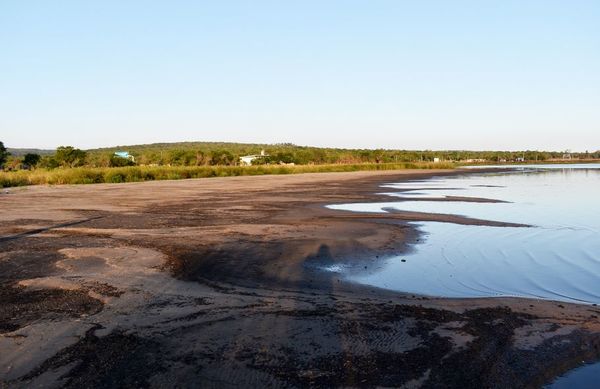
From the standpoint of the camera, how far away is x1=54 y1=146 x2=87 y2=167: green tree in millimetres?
60578

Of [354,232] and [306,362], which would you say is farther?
[354,232]

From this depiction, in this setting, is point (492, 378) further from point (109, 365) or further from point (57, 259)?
point (57, 259)

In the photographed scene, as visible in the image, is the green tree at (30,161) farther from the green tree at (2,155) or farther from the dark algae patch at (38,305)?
the dark algae patch at (38,305)

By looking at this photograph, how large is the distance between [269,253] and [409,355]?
19.6ft

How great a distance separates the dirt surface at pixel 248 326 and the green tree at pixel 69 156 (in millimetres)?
53776

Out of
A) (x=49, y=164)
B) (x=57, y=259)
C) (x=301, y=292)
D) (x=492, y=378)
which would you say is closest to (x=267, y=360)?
(x=492, y=378)

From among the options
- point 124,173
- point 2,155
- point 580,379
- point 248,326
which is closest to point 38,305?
point 248,326

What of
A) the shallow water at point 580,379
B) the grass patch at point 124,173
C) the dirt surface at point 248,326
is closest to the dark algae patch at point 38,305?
the dirt surface at point 248,326

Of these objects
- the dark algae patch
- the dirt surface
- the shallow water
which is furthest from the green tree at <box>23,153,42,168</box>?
the shallow water

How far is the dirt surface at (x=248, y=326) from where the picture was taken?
176 inches

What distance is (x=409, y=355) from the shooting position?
16.1ft

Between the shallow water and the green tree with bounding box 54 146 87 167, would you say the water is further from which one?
the green tree with bounding box 54 146 87 167

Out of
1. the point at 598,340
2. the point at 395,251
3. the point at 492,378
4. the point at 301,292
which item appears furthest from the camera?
the point at 395,251

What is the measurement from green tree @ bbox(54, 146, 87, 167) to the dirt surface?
5378 centimetres
